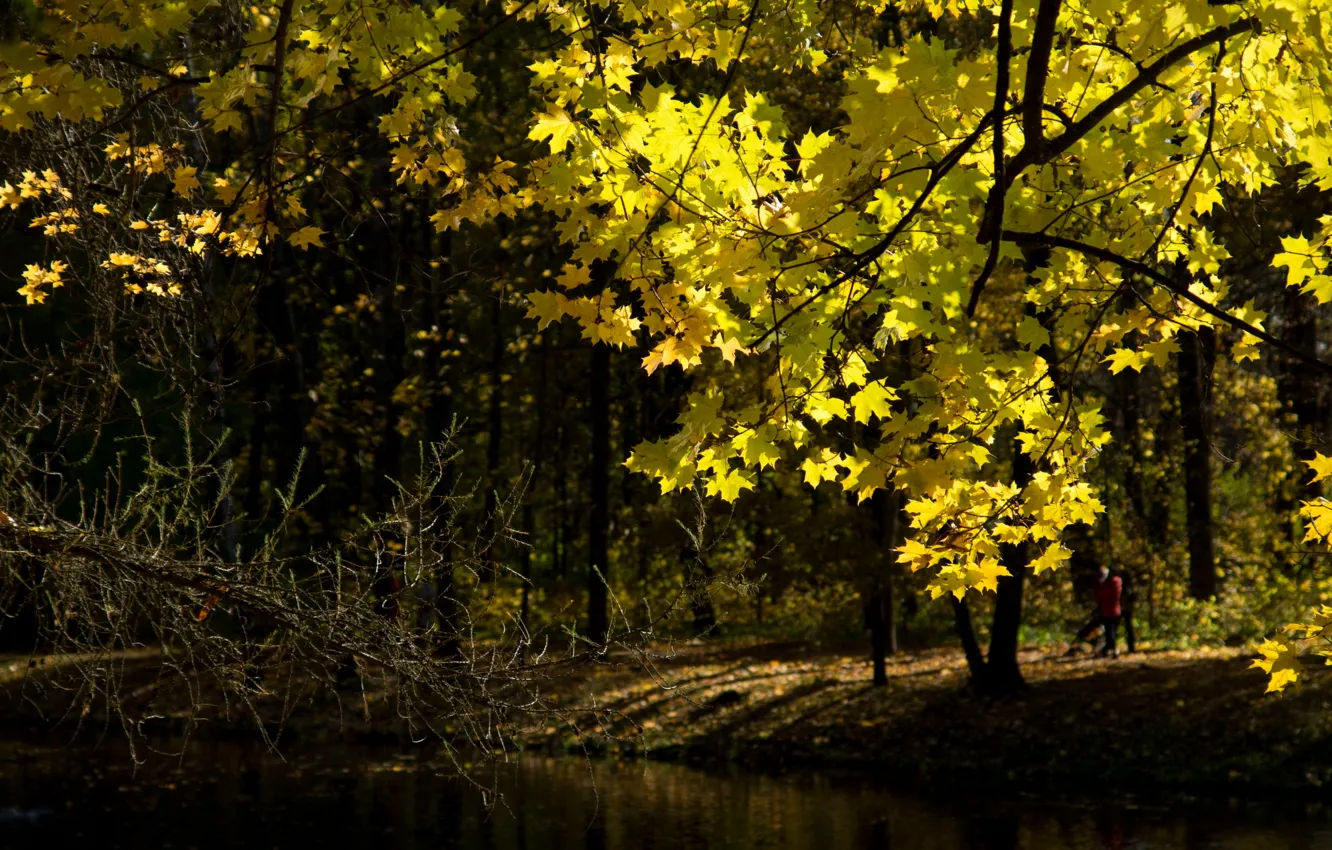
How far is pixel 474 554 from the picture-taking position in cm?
555

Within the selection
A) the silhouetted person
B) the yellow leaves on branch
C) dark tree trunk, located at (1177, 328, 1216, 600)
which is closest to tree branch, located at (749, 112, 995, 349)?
the yellow leaves on branch

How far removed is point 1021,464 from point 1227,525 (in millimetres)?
8051

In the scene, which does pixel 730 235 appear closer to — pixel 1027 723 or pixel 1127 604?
pixel 1027 723

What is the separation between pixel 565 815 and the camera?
13.0m

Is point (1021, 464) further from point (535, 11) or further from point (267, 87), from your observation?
point (267, 87)

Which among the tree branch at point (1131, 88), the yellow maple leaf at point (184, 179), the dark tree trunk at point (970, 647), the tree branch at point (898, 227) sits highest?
the yellow maple leaf at point (184, 179)

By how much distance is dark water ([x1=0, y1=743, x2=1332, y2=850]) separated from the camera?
1178 cm

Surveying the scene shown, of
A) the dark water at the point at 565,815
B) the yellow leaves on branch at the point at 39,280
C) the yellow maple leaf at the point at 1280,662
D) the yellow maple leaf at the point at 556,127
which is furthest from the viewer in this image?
the dark water at the point at 565,815

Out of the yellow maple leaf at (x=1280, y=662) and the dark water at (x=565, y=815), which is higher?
the yellow maple leaf at (x=1280, y=662)

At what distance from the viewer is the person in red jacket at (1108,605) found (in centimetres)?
1688

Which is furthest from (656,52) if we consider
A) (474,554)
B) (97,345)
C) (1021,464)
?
(1021,464)

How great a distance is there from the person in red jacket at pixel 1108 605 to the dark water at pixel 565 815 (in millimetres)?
4109

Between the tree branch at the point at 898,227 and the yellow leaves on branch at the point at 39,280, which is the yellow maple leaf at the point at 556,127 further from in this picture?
the yellow leaves on branch at the point at 39,280

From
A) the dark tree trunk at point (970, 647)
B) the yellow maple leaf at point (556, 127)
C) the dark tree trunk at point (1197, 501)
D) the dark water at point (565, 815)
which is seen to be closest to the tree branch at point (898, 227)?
the yellow maple leaf at point (556, 127)
